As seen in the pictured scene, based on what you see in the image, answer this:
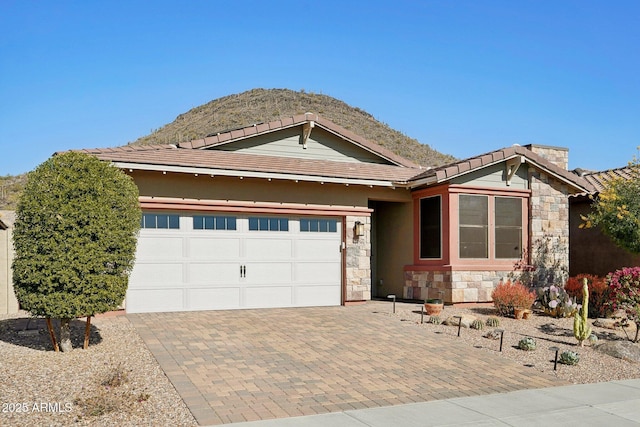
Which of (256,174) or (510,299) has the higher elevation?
(256,174)

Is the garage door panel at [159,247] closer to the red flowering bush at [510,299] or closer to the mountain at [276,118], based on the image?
the red flowering bush at [510,299]

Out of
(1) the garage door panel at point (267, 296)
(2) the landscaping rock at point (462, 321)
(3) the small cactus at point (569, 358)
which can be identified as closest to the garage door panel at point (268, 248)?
(1) the garage door panel at point (267, 296)

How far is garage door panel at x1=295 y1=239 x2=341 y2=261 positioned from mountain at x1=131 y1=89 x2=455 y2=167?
102 feet

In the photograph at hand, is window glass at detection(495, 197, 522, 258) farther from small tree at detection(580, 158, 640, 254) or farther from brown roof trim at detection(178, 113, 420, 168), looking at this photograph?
brown roof trim at detection(178, 113, 420, 168)

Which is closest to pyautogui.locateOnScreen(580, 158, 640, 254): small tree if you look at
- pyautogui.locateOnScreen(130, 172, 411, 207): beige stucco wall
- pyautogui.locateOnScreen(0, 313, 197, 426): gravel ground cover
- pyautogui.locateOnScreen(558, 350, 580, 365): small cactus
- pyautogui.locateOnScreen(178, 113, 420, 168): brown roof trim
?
pyautogui.locateOnScreen(558, 350, 580, 365): small cactus

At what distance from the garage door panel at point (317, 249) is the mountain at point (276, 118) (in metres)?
31.2

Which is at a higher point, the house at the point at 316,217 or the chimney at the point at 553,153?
the chimney at the point at 553,153

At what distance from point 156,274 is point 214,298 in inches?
58.3

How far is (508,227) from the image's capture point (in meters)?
15.7

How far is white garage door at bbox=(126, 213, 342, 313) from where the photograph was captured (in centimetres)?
1320

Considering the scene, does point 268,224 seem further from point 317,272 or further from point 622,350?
point 622,350

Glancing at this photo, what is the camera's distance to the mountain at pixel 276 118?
47625 mm

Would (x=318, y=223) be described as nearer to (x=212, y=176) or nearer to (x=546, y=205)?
(x=212, y=176)

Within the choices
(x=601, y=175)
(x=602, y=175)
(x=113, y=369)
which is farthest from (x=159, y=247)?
(x=602, y=175)
